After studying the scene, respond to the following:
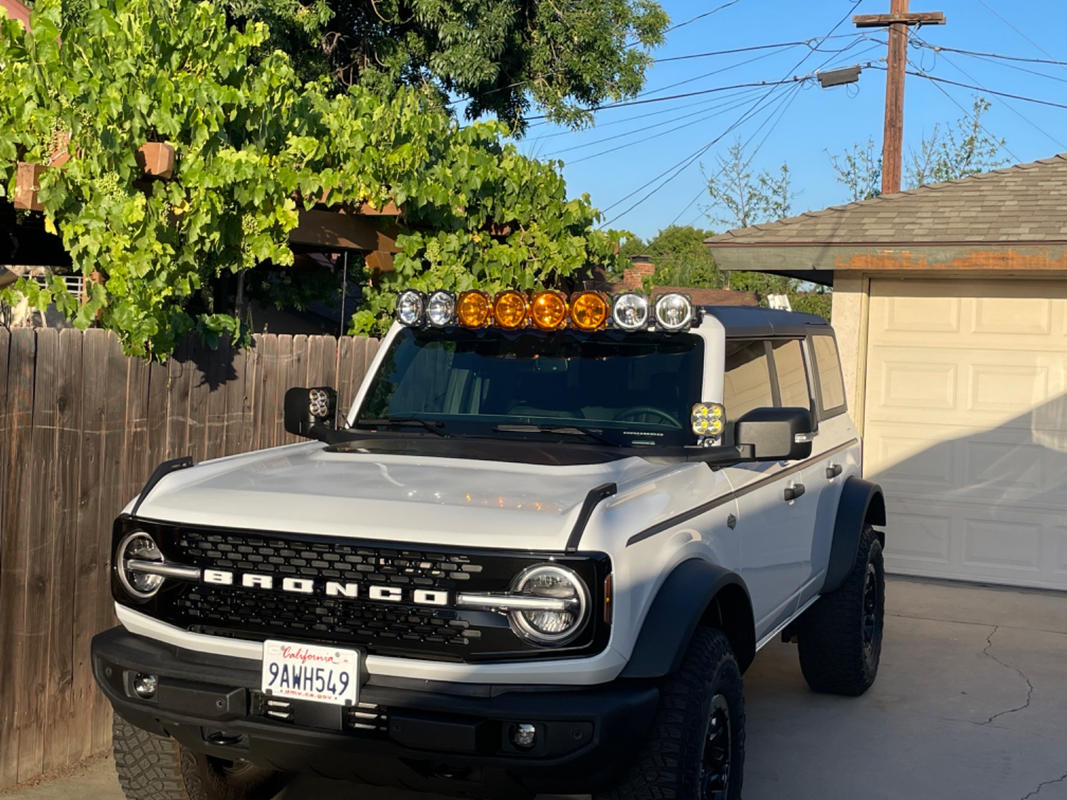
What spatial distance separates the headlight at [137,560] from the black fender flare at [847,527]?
11.6 ft

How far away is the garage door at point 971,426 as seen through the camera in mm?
9914

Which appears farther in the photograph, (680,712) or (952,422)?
(952,422)

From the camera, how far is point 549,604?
3.61m

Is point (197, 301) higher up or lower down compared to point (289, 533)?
higher up

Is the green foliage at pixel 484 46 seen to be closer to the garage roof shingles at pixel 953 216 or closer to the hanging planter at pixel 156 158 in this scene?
the garage roof shingles at pixel 953 216

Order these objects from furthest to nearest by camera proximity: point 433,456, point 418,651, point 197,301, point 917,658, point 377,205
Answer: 1. point 917,658
2. point 377,205
3. point 197,301
4. point 433,456
5. point 418,651

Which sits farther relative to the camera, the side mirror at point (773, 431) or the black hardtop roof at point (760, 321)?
the black hardtop roof at point (760, 321)

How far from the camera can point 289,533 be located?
3826 millimetres

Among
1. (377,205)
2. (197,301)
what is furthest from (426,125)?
(197,301)

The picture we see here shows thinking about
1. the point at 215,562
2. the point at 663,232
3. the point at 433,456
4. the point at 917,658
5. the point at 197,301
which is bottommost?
the point at 917,658

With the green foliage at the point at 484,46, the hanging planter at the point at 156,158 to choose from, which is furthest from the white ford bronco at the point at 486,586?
the green foliage at the point at 484,46

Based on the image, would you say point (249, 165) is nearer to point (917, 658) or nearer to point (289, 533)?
point (289, 533)

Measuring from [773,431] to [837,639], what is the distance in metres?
2.28

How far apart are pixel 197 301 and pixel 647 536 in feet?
10.5
